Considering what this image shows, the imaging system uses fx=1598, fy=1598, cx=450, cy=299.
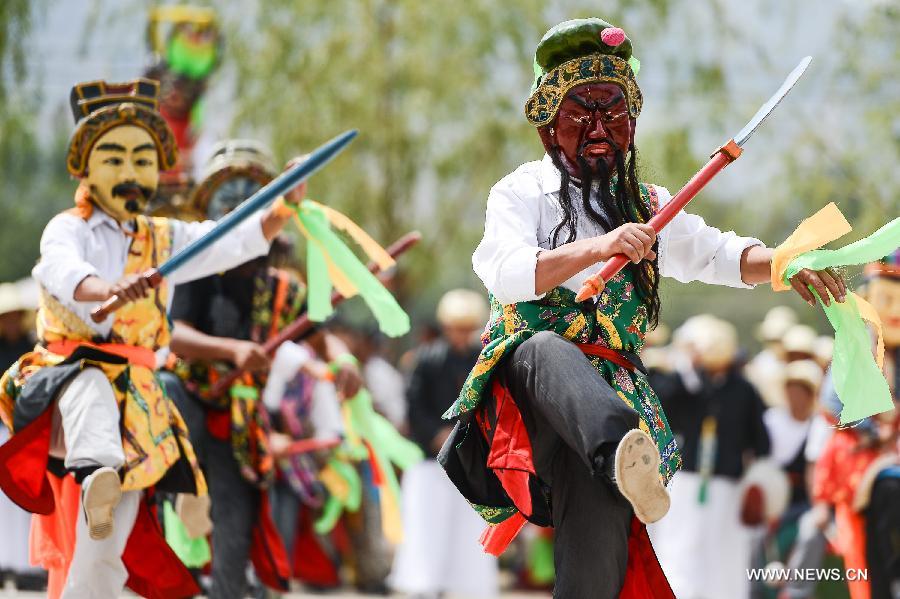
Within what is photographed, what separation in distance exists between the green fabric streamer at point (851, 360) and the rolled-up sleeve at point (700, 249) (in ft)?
0.91

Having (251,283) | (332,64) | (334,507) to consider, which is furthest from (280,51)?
(251,283)

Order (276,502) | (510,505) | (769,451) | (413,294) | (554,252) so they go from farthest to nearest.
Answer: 1. (413,294)
2. (769,451)
3. (276,502)
4. (510,505)
5. (554,252)

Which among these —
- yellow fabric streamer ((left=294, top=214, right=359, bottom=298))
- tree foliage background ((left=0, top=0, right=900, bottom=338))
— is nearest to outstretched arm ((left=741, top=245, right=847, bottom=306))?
yellow fabric streamer ((left=294, top=214, right=359, bottom=298))

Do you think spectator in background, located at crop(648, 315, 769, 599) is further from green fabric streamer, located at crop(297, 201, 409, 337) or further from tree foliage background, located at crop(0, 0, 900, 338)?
green fabric streamer, located at crop(297, 201, 409, 337)

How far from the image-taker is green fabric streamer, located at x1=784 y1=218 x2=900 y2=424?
4336 mm

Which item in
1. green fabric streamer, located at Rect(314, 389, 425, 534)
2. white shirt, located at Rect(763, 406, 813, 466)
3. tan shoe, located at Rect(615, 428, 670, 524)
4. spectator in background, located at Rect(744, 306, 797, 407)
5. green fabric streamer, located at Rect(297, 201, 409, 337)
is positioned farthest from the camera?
spectator in background, located at Rect(744, 306, 797, 407)

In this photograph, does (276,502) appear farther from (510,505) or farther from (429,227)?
(429,227)

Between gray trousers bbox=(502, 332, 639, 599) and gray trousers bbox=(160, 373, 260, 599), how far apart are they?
2399 millimetres

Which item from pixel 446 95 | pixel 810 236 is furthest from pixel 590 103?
pixel 446 95

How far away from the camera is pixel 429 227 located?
14180 millimetres

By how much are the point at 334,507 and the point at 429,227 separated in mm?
5535

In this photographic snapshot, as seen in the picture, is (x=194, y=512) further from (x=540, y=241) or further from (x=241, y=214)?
(x=540, y=241)

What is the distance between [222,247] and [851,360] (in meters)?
2.25

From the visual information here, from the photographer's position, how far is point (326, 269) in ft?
18.2
